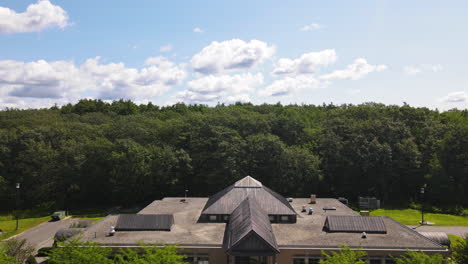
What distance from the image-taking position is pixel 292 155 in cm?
6762

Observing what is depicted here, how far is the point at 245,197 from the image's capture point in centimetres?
4469

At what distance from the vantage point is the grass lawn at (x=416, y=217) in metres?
56.2

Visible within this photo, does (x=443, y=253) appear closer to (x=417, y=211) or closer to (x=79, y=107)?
(x=417, y=211)

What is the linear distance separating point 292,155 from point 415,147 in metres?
23.8

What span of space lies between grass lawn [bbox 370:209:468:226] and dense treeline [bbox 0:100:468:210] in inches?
284

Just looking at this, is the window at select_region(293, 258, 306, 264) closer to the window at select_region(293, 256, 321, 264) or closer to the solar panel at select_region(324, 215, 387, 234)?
the window at select_region(293, 256, 321, 264)

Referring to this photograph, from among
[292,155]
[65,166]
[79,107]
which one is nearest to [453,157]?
[292,155]

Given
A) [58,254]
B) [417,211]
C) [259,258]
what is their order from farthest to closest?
1. [417,211]
2. [259,258]
3. [58,254]

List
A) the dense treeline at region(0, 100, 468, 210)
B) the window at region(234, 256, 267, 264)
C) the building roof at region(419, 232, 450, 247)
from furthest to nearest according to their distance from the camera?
the dense treeline at region(0, 100, 468, 210) < the building roof at region(419, 232, 450, 247) < the window at region(234, 256, 267, 264)

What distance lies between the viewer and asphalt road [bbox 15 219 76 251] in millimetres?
46562

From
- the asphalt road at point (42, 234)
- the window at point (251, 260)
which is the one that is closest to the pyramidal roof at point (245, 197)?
the window at point (251, 260)

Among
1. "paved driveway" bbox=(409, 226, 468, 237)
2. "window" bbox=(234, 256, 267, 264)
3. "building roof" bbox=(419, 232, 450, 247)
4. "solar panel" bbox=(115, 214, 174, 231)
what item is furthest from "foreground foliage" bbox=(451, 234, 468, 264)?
"solar panel" bbox=(115, 214, 174, 231)

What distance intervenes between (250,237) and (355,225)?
488 inches

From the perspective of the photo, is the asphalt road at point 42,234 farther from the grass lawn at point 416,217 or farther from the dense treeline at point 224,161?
the grass lawn at point 416,217
